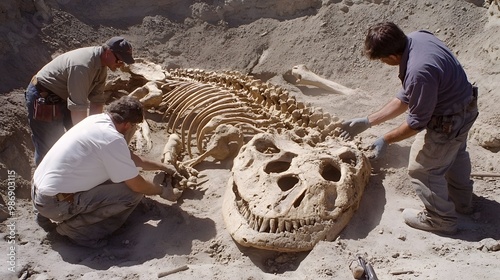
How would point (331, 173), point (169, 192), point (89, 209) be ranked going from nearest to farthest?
point (89, 209) → point (331, 173) → point (169, 192)

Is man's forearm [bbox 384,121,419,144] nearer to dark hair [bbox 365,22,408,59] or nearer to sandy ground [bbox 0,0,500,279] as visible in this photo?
dark hair [bbox 365,22,408,59]

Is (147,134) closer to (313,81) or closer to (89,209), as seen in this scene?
(89,209)

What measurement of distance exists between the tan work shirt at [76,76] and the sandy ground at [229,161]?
1123 mm

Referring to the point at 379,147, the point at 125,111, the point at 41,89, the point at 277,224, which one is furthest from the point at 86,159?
the point at 379,147

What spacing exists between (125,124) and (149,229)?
1.08 m

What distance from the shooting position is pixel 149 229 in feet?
17.5

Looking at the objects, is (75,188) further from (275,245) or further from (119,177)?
(275,245)

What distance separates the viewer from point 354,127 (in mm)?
5688

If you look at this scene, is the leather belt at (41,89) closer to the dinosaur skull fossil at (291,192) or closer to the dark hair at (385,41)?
the dinosaur skull fossil at (291,192)

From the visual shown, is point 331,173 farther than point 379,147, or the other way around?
point 331,173

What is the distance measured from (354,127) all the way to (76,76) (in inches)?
118

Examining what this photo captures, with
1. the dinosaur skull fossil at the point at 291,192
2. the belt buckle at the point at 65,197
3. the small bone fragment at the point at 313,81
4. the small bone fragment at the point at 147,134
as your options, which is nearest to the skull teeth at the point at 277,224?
the dinosaur skull fossil at the point at 291,192

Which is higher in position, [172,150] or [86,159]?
[86,159]

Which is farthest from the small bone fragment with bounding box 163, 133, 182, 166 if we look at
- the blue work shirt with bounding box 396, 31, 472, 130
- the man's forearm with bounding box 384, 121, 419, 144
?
the blue work shirt with bounding box 396, 31, 472, 130
